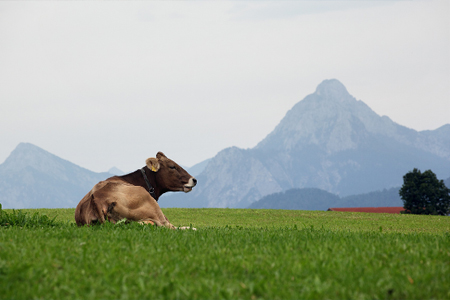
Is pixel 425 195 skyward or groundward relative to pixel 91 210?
skyward

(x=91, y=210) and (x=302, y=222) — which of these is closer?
(x=91, y=210)

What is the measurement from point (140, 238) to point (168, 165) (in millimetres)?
5189

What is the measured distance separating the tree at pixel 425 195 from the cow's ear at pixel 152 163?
154 feet

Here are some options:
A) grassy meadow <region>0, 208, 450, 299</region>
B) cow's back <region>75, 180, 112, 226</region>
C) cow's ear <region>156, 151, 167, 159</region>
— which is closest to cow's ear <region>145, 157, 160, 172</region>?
cow's ear <region>156, 151, 167, 159</region>

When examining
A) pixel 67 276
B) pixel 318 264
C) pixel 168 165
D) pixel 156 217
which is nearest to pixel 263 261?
pixel 318 264

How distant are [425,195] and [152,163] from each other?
159 feet

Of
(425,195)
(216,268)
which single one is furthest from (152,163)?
(425,195)

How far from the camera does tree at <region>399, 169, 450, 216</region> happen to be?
5228cm

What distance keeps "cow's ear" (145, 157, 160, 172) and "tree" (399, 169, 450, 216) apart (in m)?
47.1

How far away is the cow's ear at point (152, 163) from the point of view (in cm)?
1287

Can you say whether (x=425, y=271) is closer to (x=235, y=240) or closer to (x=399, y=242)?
→ (x=399, y=242)

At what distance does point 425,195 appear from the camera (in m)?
52.9

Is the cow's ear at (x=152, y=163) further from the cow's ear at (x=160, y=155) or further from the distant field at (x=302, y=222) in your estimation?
the distant field at (x=302, y=222)

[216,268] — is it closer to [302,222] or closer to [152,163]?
[152,163]
